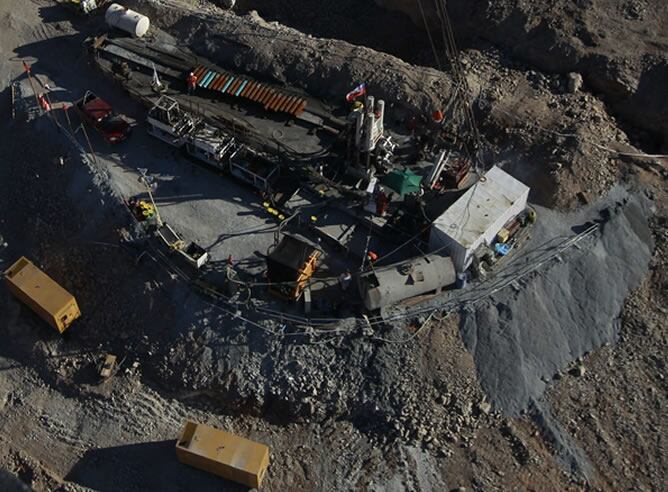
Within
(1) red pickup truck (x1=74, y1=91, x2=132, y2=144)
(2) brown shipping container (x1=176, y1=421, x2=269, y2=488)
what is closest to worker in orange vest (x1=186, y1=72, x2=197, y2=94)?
(1) red pickup truck (x1=74, y1=91, x2=132, y2=144)

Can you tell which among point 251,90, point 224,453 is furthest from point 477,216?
point 224,453

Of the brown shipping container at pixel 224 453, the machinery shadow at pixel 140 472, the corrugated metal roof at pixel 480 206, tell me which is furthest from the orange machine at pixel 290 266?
the machinery shadow at pixel 140 472

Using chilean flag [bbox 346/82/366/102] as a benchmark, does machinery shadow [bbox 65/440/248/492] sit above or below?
below

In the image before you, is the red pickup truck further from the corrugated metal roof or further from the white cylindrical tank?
the corrugated metal roof

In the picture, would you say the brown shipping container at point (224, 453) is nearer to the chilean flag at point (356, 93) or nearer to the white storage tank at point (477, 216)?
the white storage tank at point (477, 216)

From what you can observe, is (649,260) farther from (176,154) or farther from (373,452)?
(176,154)
